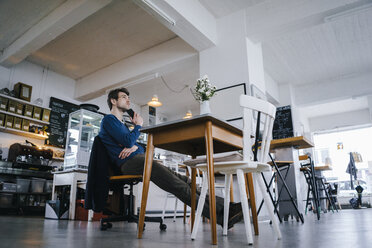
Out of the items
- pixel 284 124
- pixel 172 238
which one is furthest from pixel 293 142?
pixel 284 124

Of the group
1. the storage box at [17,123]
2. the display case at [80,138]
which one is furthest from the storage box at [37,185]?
the display case at [80,138]

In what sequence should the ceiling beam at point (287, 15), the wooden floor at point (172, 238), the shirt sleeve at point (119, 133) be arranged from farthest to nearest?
1. the ceiling beam at point (287, 15)
2. the shirt sleeve at point (119, 133)
3. the wooden floor at point (172, 238)

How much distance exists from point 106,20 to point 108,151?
11.8 feet

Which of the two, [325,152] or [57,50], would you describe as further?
[325,152]

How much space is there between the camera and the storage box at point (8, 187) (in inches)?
208

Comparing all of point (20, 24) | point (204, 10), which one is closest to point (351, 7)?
point (204, 10)

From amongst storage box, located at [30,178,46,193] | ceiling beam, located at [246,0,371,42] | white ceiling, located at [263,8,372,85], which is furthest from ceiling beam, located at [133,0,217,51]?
storage box, located at [30,178,46,193]

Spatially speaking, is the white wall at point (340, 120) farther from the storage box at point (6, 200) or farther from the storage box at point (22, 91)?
the storage box at point (6, 200)

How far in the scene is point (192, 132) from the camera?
5.65 feet

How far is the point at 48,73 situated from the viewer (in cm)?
707

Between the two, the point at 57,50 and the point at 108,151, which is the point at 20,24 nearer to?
the point at 57,50

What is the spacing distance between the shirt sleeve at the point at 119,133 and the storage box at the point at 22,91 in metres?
4.71

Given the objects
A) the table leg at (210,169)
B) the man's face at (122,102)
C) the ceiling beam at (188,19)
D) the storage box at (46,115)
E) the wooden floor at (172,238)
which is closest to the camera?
the wooden floor at (172,238)

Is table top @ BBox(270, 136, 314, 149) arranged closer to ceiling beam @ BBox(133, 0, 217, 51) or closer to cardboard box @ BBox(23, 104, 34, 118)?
ceiling beam @ BBox(133, 0, 217, 51)
